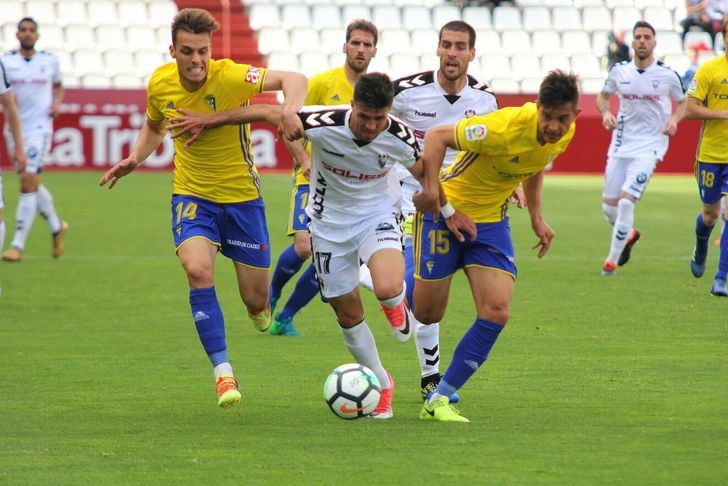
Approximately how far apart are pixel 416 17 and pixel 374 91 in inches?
965

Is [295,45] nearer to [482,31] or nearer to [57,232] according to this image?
[482,31]

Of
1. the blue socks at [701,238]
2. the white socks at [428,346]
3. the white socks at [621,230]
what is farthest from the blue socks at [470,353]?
the white socks at [621,230]

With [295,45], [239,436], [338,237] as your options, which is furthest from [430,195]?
[295,45]

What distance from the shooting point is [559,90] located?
582 centimetres

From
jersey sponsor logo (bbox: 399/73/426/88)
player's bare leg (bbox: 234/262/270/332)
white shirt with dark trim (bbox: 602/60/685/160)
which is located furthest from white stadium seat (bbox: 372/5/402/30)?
player's bare leg (bbox: 234/262/270/332)

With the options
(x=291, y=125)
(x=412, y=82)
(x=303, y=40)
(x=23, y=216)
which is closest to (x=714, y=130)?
(x=412, y=82)

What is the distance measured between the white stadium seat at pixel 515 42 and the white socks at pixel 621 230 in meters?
17.8

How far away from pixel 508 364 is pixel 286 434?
7.55 ft

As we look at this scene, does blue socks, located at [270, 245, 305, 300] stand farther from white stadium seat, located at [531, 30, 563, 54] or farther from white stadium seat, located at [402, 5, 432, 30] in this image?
white stadium seat, located at [531, 30, 563, 54]

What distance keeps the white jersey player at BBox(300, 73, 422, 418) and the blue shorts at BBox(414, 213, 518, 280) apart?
0.56ft

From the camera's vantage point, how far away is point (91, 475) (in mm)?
5145

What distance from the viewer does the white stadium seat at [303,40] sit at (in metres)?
28.8

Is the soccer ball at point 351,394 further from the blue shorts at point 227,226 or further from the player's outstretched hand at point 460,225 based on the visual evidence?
the blue shorts at point 227,226

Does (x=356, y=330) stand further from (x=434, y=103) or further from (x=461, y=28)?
(x=461, y=28)
